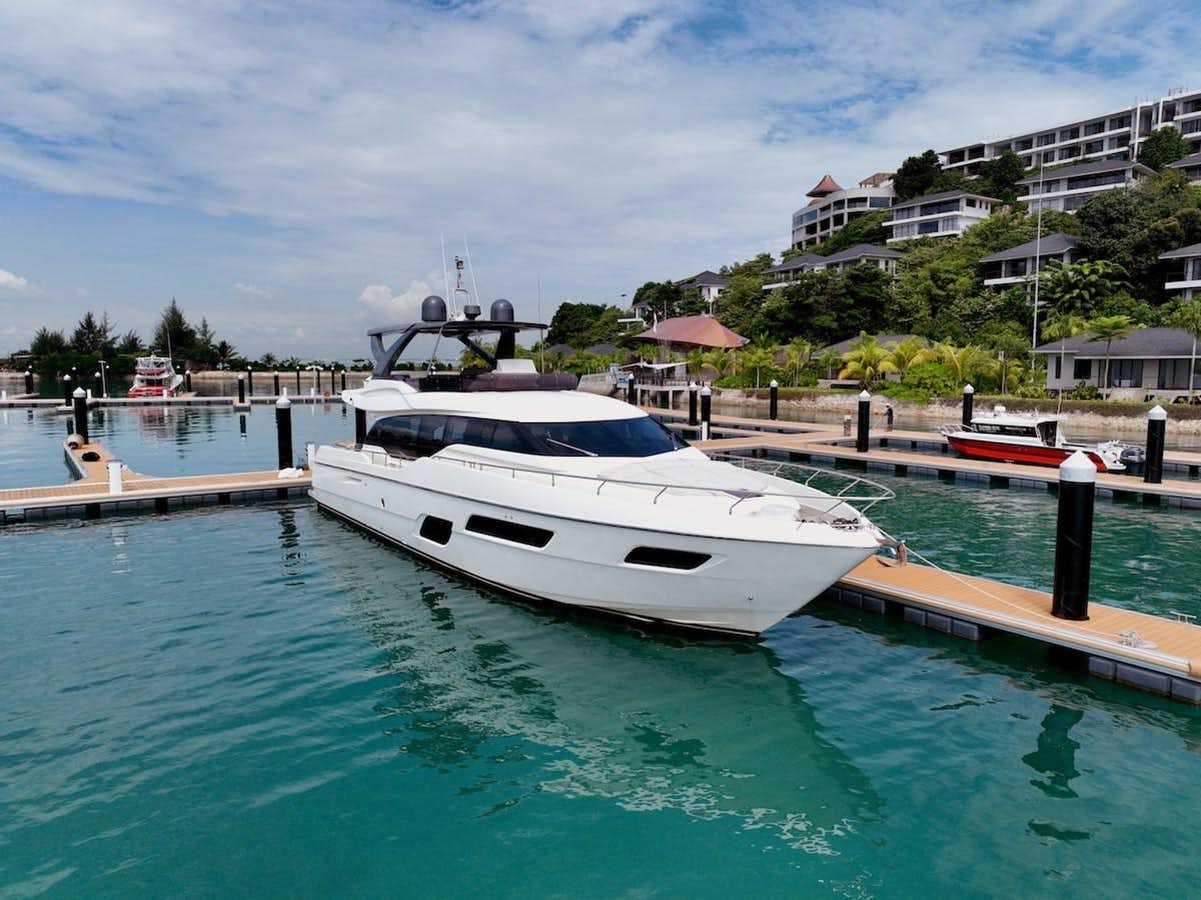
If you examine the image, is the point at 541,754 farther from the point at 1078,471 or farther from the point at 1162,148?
the point at 1162,148

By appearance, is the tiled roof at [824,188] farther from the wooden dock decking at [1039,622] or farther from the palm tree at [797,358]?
the wooden dock decking at [1039,622]

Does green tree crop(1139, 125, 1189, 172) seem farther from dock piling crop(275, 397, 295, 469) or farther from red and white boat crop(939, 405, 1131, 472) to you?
dock piling crop(275, 397, 295, 469)

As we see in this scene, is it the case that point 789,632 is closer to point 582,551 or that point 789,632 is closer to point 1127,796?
point 582,551

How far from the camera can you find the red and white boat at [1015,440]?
80.3 ft

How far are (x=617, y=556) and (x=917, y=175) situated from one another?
4086 inches

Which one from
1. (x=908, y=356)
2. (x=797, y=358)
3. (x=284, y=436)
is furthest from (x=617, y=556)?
(x=797, y=358)

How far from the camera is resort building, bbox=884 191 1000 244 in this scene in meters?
83.5

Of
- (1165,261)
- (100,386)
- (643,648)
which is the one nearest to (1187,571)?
(643,648)

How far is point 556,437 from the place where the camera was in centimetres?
1173

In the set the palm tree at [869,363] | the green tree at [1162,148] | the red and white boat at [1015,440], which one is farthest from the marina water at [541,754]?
the green tree at [1162,148]

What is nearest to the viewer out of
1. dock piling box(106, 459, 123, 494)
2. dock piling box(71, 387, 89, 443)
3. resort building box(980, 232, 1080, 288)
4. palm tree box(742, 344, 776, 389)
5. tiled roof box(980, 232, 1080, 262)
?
dock piling box(106, 459, 123, 494)

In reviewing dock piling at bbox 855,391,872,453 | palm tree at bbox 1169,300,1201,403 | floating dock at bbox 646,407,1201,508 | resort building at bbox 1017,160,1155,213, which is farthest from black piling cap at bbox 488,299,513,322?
resort building at bbox 1017,160,1155,213

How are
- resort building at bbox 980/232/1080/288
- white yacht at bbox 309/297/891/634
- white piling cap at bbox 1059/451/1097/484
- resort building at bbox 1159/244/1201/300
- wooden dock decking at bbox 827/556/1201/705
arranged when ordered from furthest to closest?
resort building at bbox 980/232/1080/288, resort building at bbox 1159/244/1201/300, white piling cap at bbox 1059/451/1097/484, white yacht at bbox 309/297/891/634, wooden dock decking at bbox 827/556/1201/705

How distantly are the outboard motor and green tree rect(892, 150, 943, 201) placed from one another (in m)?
85.4
